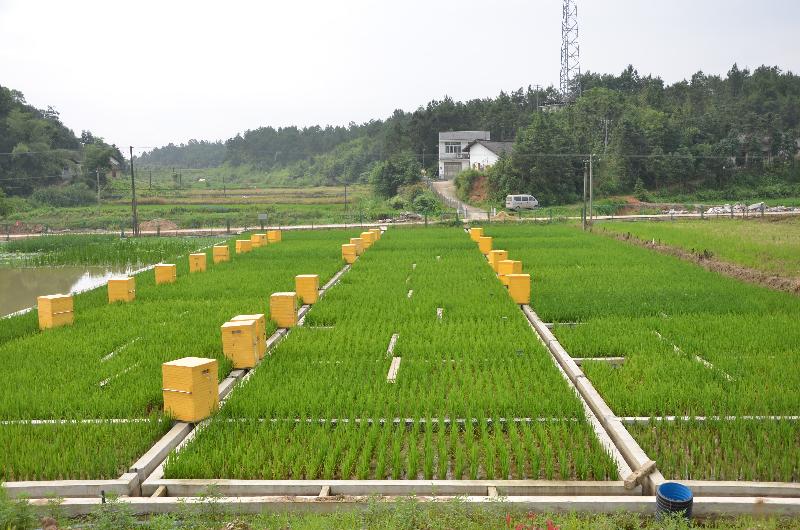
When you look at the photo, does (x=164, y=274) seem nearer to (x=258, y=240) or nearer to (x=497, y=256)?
(x=497, y=256)

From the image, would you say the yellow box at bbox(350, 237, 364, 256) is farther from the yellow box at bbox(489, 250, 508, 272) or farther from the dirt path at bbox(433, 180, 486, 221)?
the dirt path at bbox(433, 180, 486, 221)

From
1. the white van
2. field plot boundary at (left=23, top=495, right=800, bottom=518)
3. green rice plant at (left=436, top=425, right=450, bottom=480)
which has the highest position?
the white van

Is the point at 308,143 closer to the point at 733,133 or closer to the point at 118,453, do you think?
the point at 733,133

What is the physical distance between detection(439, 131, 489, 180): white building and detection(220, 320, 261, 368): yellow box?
215 feet

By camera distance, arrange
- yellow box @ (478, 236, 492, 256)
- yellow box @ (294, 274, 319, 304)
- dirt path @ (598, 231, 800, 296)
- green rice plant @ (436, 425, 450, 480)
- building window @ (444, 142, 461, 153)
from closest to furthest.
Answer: green rice plant @ (436, 425, 450, 480), yellow box @ (294, 274, 319, 304), dirt path @ (598, 231, 800, 296), yellow box @ (478, 236, 492, 256), building window @ (444, 142, 461, 153)

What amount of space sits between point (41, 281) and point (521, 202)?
35.1 metres

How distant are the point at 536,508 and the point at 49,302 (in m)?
9.97

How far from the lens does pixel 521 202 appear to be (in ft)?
163

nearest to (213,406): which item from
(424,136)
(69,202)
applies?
(69,202)

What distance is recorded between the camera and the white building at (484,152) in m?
63.5

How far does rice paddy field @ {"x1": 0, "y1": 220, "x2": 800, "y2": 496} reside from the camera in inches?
237

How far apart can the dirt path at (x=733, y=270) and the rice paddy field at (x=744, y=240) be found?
10.7 inches

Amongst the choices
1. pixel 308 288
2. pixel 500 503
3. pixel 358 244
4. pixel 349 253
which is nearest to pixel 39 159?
pixel 358 244

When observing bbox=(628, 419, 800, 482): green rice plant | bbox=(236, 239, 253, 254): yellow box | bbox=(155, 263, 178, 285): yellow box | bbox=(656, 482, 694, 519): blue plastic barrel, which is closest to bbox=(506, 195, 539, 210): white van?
bbox=(236, 239, 253, 254): yellow box
